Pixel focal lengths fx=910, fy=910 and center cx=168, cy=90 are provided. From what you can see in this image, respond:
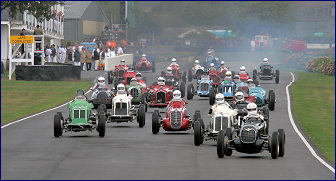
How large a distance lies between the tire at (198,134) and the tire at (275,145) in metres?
3.18

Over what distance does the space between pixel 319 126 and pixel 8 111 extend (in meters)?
14.1

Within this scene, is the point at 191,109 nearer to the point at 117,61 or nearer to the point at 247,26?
the point at 117,61

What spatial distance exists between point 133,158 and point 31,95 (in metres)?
26.9

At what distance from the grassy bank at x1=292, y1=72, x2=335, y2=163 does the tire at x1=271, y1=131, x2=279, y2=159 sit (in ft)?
7.13

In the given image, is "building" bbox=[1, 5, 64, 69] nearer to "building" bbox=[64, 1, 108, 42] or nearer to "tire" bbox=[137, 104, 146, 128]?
"building" bbox=[64, 1, 108, 42]

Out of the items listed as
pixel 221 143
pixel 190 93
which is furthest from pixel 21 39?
pixel 221 143

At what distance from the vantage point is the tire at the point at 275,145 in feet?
77.8

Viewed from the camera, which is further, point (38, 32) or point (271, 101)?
point (38, 32)

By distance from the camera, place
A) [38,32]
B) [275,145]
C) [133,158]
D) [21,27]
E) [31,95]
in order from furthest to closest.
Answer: [21,27], [38,32], [31,95], [133,158], [275,145]

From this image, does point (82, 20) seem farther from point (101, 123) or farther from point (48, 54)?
point (101, 123)

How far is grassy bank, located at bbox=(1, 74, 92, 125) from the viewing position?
4112cm

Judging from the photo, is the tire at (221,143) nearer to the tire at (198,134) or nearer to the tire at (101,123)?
the tire at (198,134)

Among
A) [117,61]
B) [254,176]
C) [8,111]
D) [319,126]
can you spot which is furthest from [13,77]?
[254,176]

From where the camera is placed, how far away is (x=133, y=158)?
2423 centimetres
